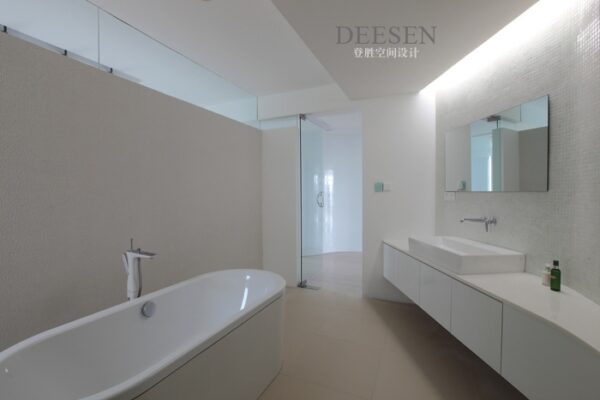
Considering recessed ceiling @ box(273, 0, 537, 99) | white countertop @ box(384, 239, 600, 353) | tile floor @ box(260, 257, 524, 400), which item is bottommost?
tile floor @ box(260, 257, 524, 400)

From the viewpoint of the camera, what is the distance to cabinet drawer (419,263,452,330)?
5.62 feet

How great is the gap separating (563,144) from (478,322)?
1.12m

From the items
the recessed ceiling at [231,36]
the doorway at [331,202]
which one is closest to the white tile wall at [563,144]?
the recessed ceiling at [231,36]

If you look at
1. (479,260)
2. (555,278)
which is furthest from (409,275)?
(555,278)

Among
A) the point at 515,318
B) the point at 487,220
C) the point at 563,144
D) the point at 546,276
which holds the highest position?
the point at 563,144

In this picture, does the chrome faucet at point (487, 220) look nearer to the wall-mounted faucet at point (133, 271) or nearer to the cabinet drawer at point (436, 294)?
the cabinet drawer at point (436, 294)

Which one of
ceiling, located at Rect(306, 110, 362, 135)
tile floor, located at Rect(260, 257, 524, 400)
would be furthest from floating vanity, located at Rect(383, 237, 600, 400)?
ceiling, located at Rect(306, 110, 362, 135)

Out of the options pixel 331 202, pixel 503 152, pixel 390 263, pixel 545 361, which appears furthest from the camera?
pixel 331 202

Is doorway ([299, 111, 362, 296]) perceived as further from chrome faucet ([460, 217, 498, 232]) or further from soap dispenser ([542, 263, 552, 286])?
soap dispenser ([542, 263, 552, 286])

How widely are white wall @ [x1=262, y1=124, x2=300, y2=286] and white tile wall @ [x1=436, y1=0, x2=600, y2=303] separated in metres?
2.20

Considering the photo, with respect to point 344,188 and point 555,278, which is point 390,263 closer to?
point 555,278

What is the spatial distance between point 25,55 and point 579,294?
10.4 feet

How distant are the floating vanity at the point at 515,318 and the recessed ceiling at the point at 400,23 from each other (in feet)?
4.89

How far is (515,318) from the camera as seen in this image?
3.88 feet
